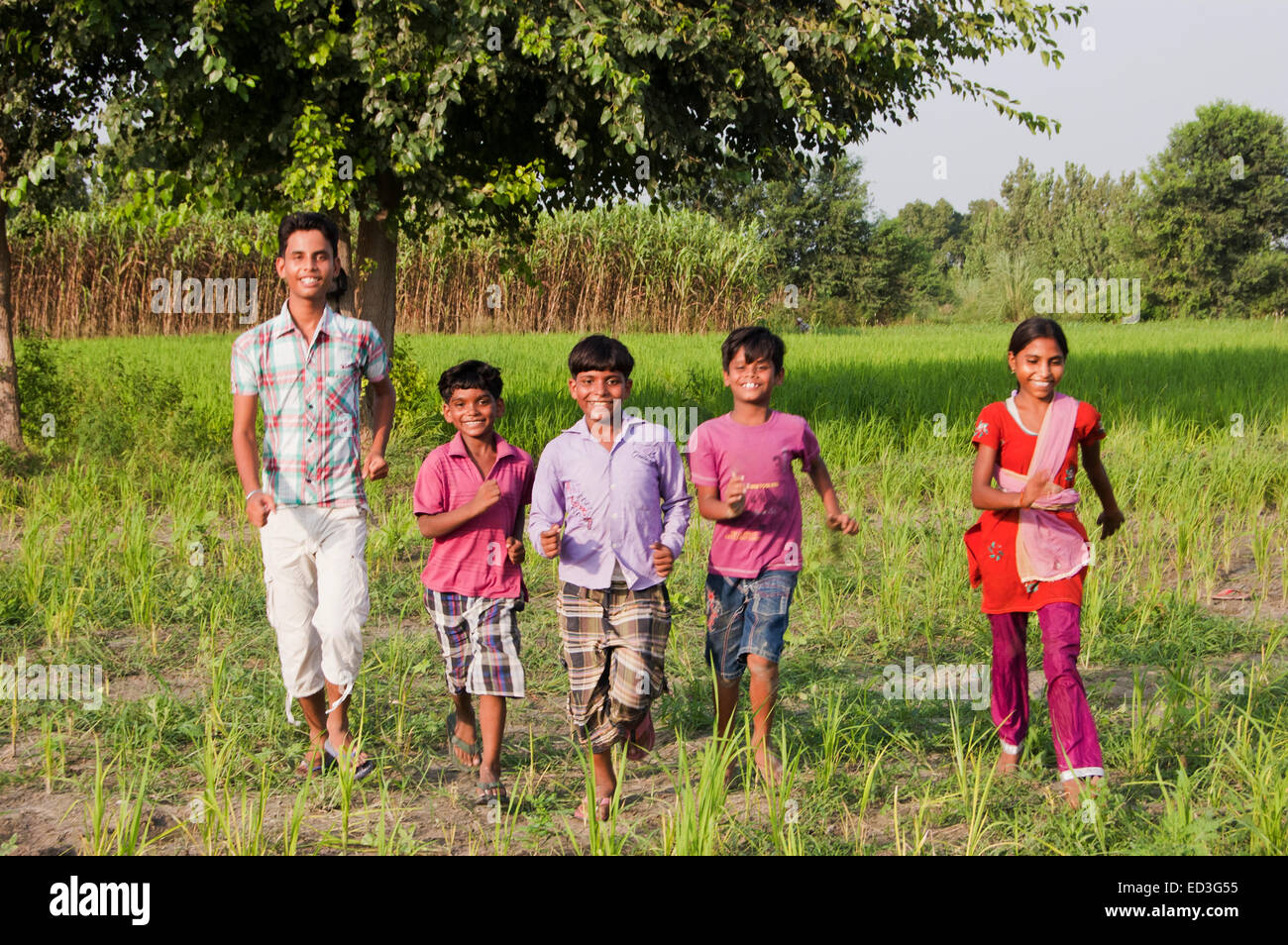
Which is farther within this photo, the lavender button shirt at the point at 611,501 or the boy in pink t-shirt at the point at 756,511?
the boy in pink t-shirt at the point at 756,511

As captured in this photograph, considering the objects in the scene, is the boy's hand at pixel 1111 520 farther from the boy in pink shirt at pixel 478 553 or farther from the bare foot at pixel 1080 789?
the boy in pink shirt at pixel 478 553

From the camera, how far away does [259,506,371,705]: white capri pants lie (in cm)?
364

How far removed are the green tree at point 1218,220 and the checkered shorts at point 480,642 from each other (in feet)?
134

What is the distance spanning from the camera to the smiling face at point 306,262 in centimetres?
359

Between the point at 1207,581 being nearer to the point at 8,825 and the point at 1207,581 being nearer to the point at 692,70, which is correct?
the point at 692,70

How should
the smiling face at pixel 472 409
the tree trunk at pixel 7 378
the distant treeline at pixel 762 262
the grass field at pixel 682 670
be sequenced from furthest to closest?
the distant treeline at pixel 762 262, the tree trunk at pixel 7 378, the smiling face at pixel 472 409, the grass field at pixel 682 670

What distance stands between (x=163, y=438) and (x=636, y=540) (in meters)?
6.56

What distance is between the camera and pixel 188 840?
316 cm

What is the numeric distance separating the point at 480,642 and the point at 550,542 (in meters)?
0.56

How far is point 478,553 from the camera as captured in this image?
360cm

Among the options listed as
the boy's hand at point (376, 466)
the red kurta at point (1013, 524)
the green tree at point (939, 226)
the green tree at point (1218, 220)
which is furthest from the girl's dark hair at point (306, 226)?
the green tree at point (939, 226)

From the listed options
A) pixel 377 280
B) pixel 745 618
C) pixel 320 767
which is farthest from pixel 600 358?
pixel 377 280

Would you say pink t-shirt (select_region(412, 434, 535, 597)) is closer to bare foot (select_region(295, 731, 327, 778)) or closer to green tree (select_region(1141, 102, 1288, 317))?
bare foot (select_region(295, 731, 327, 778))

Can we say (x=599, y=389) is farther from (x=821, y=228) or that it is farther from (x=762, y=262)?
(x=821, y=228)
